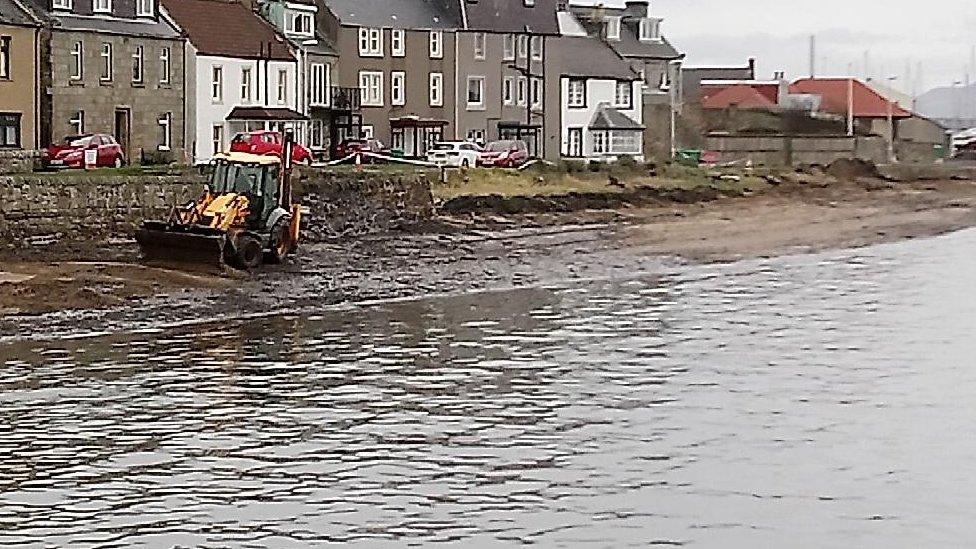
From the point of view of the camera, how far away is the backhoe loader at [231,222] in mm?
29562

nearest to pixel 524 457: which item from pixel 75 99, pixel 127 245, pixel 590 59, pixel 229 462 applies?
pixel 229 462

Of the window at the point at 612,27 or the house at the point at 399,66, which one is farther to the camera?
the window at the point at 612,27

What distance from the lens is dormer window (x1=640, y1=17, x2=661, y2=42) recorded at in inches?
3322

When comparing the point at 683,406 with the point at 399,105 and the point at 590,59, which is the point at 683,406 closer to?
the point at 399,105

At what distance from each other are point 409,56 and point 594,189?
682 inches

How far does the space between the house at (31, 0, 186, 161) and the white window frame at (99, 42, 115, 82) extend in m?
0.03

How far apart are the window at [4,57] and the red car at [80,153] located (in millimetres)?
2101

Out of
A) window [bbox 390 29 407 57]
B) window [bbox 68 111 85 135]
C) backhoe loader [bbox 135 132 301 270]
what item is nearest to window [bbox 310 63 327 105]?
Result: window [bbox 390 29 407 57]

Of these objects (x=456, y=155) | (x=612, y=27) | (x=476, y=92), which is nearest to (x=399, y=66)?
(x=476, y=92)

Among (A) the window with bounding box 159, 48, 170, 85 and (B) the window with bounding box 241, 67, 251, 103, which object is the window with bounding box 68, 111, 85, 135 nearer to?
(A) the window with bounding box 159, 48, 170, 85

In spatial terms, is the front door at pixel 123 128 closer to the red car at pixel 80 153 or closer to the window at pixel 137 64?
the window at pixel 137 64

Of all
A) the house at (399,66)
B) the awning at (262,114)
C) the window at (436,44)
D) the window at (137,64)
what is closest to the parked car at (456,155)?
A: the awning at (262,114)

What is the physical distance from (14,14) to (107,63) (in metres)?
5.57

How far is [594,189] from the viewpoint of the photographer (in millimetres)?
52156
